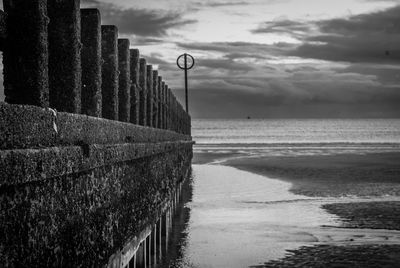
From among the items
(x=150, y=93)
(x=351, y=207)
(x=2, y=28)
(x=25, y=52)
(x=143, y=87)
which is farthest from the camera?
(x=351, y=207)

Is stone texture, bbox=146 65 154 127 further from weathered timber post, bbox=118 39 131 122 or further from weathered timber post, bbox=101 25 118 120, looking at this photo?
weathered timber post, bbox=101 25 118 120

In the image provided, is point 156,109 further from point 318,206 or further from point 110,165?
point 110,165

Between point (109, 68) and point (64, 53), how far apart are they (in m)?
1.54

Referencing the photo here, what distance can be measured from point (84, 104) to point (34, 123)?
1.99m

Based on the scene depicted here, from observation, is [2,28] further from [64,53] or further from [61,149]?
[64,53]

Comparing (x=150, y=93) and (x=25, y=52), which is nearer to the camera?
(x=25, y=52)

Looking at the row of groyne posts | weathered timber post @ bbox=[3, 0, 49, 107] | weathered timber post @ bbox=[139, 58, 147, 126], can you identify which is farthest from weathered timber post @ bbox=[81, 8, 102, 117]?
weathered timber post @ bbox=[139, 58, 147, 126]

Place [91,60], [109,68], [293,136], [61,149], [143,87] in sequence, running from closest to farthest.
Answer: [61,149] → [91,60] → [109,68] → [143,87] → [293,136]

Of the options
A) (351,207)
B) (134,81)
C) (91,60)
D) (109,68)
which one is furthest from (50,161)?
(351,207)

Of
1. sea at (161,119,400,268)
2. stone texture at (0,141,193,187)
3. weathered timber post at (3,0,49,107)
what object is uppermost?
weathered timber post at (3,0,49,107)

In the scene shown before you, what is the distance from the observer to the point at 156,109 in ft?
33.8

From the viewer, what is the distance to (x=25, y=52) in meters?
2.93

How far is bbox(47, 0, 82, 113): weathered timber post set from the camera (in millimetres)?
3494

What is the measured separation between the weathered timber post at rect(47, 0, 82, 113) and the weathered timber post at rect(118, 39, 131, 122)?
219cm
